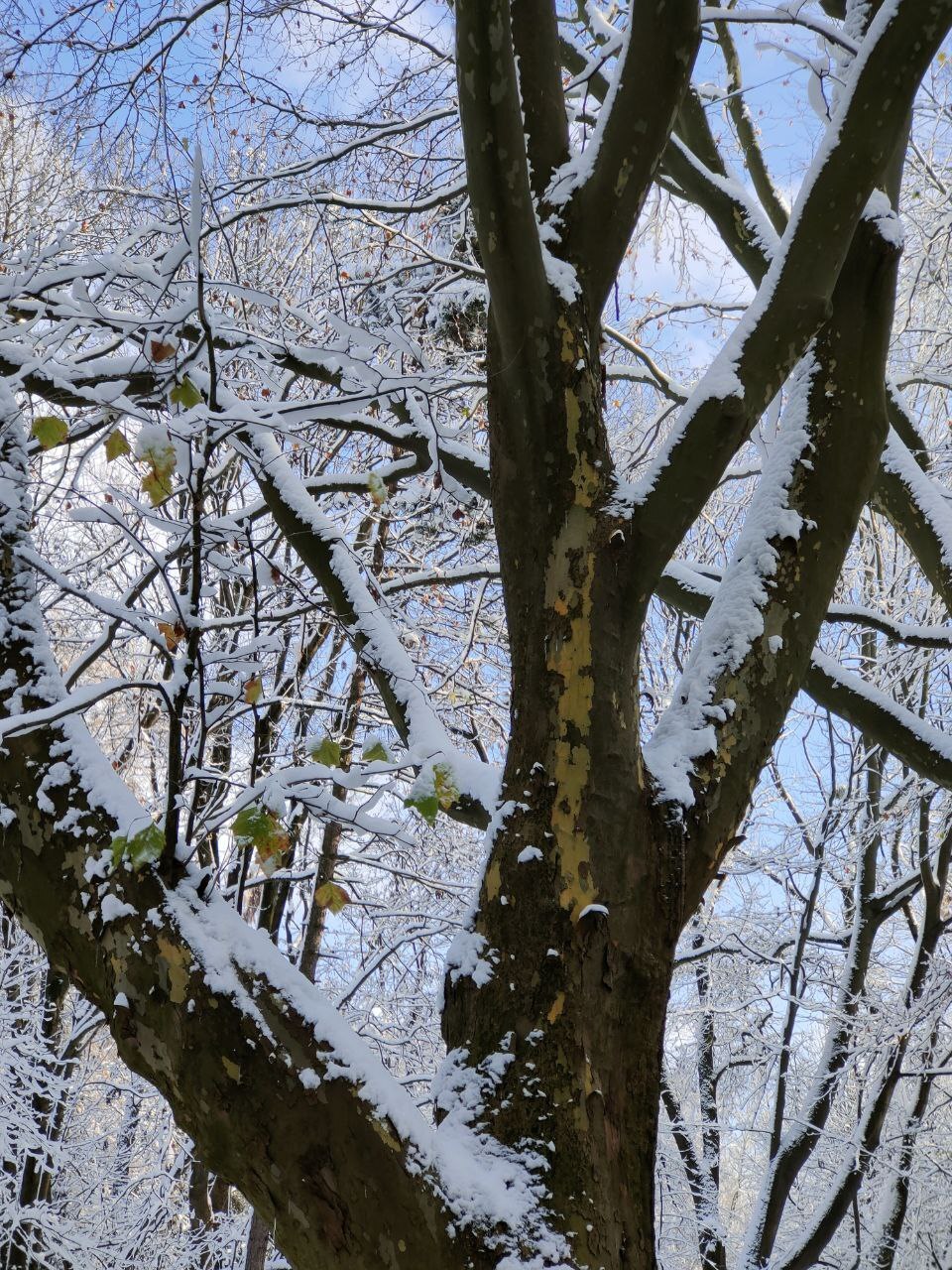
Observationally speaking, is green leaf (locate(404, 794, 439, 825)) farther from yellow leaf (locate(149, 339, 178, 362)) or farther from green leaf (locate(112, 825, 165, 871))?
yellow leaf (locate(149, 339, 178, 362))

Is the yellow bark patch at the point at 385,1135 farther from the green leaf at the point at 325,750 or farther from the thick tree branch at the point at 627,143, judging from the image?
the thick tree branch at the point at 627,143

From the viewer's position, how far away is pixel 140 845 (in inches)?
58.1

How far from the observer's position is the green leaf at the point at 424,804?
1.66 m

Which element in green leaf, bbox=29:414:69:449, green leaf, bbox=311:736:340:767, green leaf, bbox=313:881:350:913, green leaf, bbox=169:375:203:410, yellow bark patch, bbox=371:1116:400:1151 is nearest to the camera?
yellow bark patch, bbox=371:1116:400:1151

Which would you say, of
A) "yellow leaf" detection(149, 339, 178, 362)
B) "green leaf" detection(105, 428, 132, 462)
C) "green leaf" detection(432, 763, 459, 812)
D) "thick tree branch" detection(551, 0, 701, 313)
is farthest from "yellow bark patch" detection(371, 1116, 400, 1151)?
"thick tree branch" detection(551, 0, 701, 313)

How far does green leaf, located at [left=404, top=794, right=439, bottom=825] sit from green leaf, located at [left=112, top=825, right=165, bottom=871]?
0.42 metres

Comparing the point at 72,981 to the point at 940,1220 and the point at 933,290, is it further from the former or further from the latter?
the point at 940,1220

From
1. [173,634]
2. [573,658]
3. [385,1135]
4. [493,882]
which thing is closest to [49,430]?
[173,634]

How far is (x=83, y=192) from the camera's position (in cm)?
404

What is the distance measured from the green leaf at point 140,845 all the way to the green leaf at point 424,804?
42cm

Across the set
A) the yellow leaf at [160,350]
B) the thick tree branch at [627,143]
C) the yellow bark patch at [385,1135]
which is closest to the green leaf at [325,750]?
the yellow bark patch at [385,1135]

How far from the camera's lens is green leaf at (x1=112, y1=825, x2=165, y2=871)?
147 cm

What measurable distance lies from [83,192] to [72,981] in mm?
3542

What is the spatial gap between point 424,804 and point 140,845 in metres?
0.47
